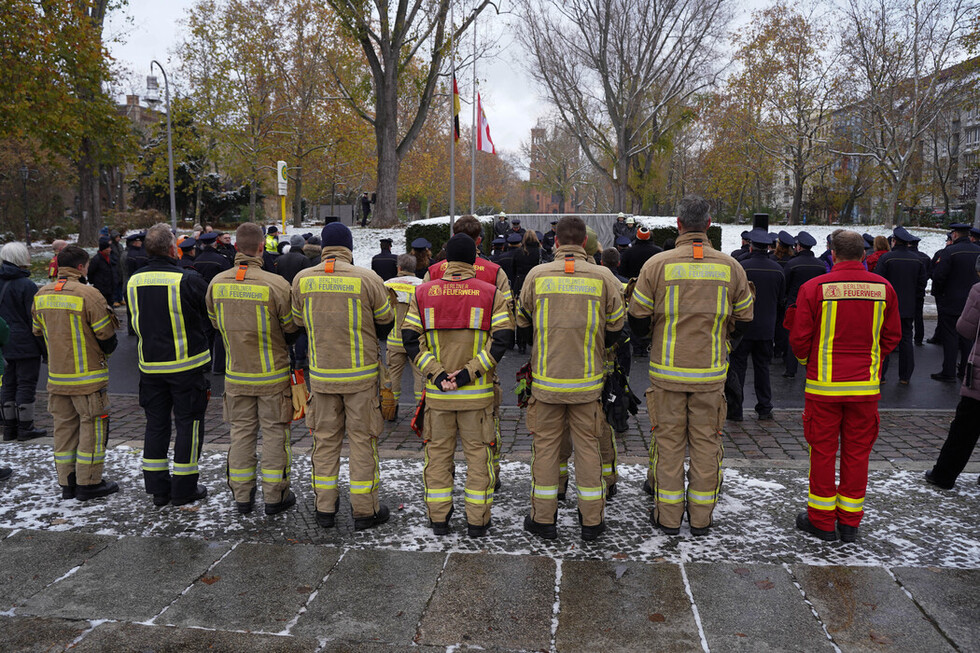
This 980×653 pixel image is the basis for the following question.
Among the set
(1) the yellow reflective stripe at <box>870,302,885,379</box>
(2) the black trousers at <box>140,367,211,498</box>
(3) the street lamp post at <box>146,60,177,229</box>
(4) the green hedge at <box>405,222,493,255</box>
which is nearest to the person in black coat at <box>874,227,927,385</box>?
(1) the yellow reflective stripe at <box>870,302,885,379</box>

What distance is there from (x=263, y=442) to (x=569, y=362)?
2356mm

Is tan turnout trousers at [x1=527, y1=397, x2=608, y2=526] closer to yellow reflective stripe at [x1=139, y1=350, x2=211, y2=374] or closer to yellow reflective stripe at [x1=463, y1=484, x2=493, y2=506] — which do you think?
yellow reflective stripe at [x1=463, y1=484, x2=493, y2=506]

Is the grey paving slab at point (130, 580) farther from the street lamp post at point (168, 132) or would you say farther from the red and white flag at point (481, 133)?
the street lamp post at point (168, 132)

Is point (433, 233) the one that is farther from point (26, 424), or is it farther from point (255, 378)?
point (255, 378)

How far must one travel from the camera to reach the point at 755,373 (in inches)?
298

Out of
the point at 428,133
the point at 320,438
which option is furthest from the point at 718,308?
the point at 428,133

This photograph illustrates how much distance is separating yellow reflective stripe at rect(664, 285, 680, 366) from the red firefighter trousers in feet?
3.41

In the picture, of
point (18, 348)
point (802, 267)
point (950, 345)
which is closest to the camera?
point (18, 348)

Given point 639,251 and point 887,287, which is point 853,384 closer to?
point 887,287

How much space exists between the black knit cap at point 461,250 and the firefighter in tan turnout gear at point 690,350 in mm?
1156

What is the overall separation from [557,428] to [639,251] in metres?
6.43

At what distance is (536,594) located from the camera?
3855 mm

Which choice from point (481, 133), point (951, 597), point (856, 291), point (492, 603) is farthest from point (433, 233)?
point (951, 597)

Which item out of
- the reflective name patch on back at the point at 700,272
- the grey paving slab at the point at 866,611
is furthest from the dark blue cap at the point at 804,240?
the grey paving slab at the point at 866,611
